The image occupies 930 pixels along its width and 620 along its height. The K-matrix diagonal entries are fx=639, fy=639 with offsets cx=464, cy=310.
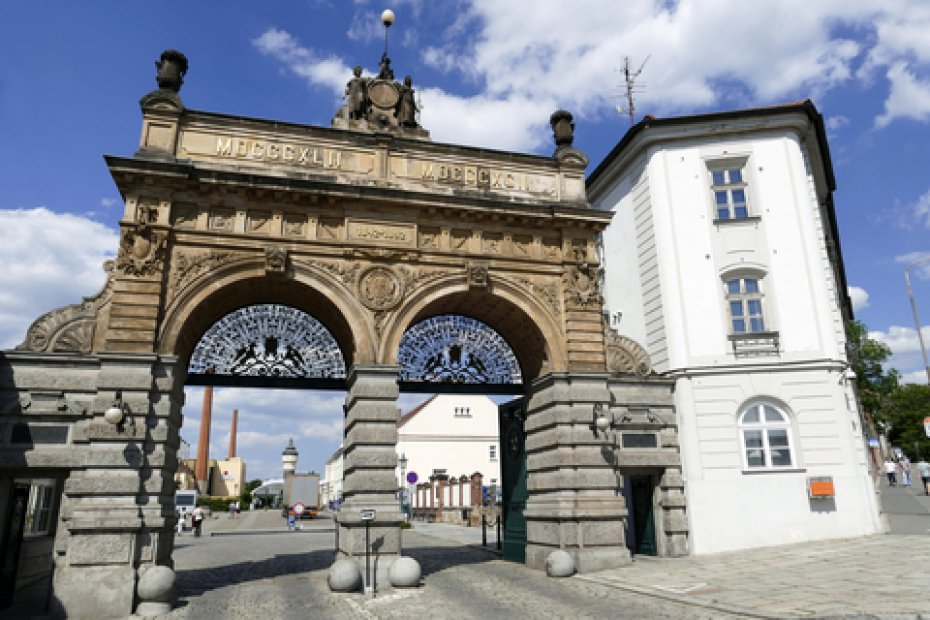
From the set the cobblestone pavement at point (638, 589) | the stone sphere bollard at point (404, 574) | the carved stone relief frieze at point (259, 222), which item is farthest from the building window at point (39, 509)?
A: the stone sphere bollard at point (404, 574)

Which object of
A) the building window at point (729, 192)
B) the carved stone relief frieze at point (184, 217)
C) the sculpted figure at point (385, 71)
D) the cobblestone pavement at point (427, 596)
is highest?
the sculpted figure at point (385, 71)

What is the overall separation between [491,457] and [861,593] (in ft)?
139

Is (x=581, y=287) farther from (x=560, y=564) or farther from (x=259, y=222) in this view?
(x=259, y=222)

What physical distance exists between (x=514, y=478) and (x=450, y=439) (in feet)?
115

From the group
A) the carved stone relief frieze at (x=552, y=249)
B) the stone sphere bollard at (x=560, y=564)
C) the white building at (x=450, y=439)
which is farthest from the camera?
the white building at (x=450, y=439)

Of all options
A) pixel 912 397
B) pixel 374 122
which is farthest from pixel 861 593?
pixel 912 397

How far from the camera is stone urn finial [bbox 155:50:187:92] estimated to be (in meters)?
13.2

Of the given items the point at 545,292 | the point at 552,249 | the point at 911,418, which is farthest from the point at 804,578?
the point at 911,418

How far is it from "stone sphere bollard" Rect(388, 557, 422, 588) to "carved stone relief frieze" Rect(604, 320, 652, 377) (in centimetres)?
615

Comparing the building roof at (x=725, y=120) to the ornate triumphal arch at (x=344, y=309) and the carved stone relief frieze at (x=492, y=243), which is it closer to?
A: the ornate triumphal arch at (x=344, y=309)

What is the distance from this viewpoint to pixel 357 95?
1516 cm

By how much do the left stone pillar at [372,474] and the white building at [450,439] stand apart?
3658 cm

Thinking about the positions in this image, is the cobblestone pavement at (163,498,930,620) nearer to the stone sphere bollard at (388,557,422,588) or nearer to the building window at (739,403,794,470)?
the stone sphere bollard at (388,557,422,588)

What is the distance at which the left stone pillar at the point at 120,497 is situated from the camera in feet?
33.2
